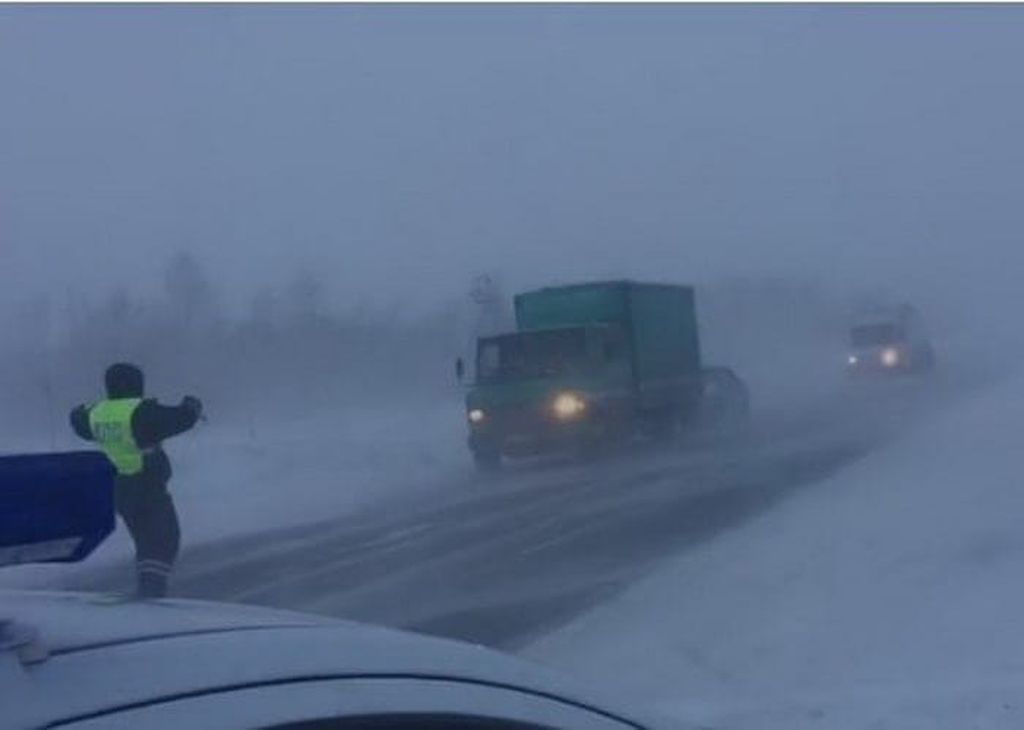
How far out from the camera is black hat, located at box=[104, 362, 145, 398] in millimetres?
12062

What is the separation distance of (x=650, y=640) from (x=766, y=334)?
79.1 m

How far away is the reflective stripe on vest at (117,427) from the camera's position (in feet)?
38.7

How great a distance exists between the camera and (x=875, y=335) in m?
62.4

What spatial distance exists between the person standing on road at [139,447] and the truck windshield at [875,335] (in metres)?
51.0

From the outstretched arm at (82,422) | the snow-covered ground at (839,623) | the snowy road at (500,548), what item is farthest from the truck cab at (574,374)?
the outstretched arm at (82,422)

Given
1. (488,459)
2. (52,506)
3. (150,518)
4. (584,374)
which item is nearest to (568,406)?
(584,374)

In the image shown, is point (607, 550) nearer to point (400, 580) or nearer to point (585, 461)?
point (400, 580)

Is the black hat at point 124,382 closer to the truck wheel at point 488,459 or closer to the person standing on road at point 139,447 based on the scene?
the person standing on road at point 139,447

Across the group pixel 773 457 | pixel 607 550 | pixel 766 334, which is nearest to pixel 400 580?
pixel 607 550

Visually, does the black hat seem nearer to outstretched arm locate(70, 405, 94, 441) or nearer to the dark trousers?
outstretched arm locate(70, 405, 94, 441)

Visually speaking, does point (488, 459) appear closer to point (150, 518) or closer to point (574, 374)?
point (574, 374)

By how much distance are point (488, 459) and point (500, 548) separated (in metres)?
13.1

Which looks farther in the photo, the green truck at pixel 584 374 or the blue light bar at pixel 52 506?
the green truck at pixel 584 374

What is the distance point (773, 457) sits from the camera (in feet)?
104
